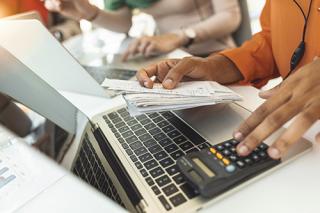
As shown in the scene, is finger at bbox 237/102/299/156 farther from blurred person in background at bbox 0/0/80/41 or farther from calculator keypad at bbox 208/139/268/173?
blurred person in background at bbox 0/0/80/41

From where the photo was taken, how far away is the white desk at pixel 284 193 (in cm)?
43

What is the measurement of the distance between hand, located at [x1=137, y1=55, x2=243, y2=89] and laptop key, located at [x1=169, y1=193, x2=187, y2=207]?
0.26m

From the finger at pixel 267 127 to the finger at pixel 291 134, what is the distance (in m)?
0.02

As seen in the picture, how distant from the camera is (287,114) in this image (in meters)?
0.49

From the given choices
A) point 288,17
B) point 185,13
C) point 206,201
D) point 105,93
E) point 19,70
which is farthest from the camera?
point 185,13

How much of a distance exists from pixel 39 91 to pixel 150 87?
0.76ft

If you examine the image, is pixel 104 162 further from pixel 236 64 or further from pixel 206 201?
pixel 236 64

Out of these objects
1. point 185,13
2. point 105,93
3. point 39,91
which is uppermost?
point 39,91

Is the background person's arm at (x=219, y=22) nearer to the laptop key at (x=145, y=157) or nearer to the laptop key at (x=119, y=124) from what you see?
the laptop key at (x=119, y=124)

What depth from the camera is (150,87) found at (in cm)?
64

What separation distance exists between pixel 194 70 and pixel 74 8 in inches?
28.7

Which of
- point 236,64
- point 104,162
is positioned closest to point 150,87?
point 104,162

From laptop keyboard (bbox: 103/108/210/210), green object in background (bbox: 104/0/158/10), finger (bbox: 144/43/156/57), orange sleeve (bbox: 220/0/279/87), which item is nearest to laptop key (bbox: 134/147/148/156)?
laptop keyboard (bbox: 103/108/210/210)

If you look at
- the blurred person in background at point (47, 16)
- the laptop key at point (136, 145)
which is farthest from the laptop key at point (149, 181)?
the blurred person in background at point (47, 16)
